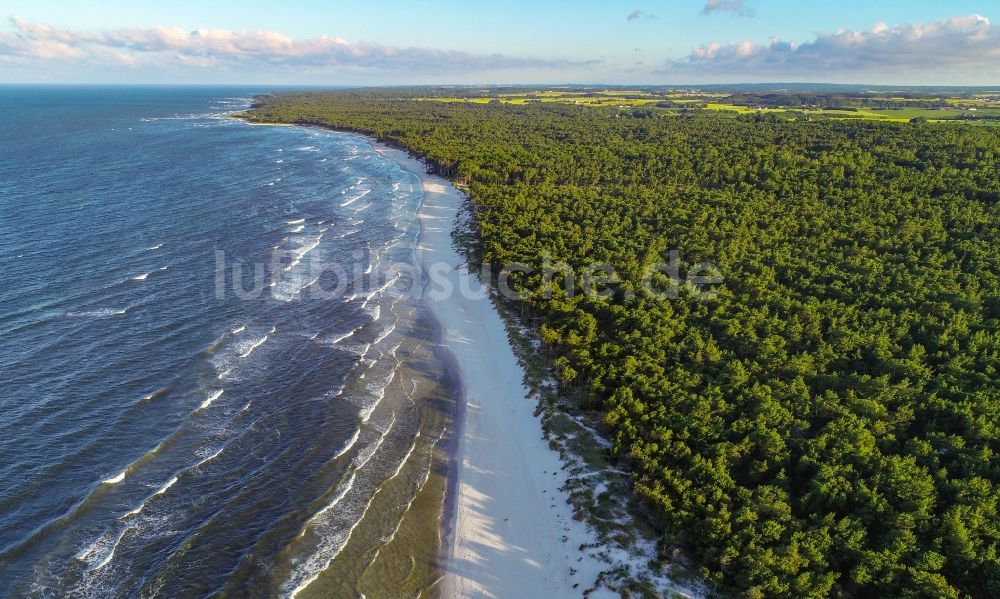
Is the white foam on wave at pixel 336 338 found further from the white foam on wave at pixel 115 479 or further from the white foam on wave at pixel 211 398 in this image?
the white foam on wave at pixel 115 479

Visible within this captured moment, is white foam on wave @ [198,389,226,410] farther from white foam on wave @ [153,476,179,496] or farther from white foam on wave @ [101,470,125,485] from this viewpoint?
white foam on wave @ [153,476,179,496]

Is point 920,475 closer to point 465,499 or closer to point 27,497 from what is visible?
point 465,499

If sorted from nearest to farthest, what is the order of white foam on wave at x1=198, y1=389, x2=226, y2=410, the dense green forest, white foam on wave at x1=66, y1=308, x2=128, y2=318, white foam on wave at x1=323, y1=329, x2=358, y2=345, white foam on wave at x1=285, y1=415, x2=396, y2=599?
the dense green forest, white foam on wave at x1=285, y1=415, x2=396, y2=599, white foam on wave at x1=198, y1=389, x2=226, y2=410, white foam on wave at x1=323, y1=329, x2=358, y2=345, white foam on wave at x1=66, y1=308, x2=128, y2=318

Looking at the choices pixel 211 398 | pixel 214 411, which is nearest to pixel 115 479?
pixel 214 411

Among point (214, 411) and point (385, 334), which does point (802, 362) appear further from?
point (214, 411)

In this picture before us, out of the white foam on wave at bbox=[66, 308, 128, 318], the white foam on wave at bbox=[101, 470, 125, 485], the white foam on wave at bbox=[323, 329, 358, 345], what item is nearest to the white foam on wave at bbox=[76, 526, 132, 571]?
the white foam on wave at bbox=[101, 470, 125, 485]

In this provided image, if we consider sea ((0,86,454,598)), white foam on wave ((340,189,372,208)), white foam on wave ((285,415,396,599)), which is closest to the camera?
white foam on wave ((285,415,396,599))
